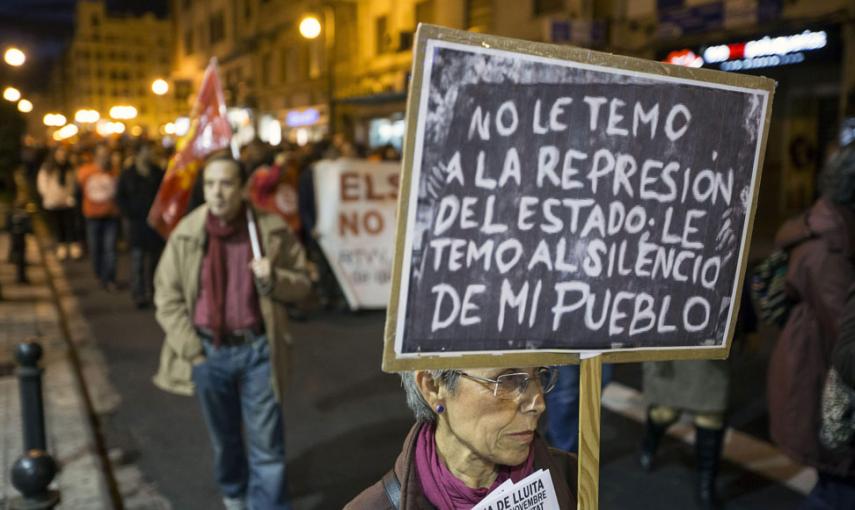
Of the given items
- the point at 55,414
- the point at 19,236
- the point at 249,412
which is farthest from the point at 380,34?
the point at 249,412

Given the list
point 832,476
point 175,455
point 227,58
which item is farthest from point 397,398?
point 227,58

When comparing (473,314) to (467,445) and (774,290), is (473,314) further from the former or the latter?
(774,290)

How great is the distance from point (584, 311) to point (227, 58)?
136 ft

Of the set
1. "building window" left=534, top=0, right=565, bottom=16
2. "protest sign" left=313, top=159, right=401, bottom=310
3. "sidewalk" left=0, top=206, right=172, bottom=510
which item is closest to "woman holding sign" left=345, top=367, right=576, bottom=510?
"sidewalk" left=0, top=206, right=172, bottom=510

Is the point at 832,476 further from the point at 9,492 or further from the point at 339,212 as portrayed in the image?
the point at 339,212

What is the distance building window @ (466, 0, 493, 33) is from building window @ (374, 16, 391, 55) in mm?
4657

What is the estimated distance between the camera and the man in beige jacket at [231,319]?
3684mm

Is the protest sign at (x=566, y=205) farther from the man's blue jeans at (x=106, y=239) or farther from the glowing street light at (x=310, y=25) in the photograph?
the glowing street light at (x=310, y=25)

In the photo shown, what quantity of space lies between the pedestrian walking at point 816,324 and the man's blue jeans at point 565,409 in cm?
118

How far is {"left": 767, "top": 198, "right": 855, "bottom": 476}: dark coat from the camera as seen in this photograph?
10.1ft

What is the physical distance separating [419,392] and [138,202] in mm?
8232

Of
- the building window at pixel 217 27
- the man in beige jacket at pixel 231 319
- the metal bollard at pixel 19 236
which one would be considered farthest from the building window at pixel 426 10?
the man in beige jacket at pixel 231 319

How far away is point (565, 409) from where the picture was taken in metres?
4.38

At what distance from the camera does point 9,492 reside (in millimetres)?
4332
